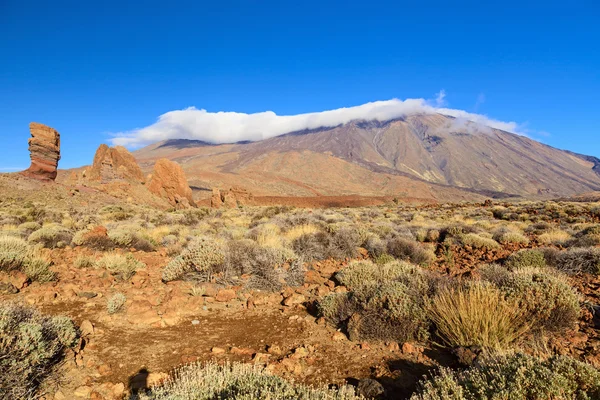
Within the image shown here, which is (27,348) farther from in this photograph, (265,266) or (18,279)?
(265,266)

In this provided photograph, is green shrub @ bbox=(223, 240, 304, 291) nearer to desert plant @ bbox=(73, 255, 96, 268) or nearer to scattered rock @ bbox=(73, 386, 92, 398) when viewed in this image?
desert plant @ bbox=(73, 255, 96, 268)

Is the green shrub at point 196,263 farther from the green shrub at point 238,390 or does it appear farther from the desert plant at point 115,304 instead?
the green shrub at point 238,390

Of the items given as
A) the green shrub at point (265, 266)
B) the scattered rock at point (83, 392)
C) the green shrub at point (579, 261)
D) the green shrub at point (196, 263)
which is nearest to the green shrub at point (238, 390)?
the scattered rock at point (83, 392)

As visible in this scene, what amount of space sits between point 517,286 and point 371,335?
7.21 feet

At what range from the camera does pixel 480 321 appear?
3783 millimetres

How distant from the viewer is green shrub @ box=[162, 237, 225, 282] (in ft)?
22.9

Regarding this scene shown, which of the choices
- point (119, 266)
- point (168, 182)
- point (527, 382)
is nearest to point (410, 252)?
point (527, 382)

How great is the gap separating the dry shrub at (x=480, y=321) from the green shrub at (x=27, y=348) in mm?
4306

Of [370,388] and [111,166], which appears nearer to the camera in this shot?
[370,388]

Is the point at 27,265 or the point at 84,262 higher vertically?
the point at 27,265

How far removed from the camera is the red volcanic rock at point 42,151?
1185 inches

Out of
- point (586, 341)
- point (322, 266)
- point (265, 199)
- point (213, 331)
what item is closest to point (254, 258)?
point (322, 266)

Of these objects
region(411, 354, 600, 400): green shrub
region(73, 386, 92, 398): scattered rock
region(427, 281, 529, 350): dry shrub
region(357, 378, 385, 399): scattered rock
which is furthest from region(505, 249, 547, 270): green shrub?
region(73, 386, 92, 398): scattered rock

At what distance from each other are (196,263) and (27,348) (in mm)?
3845
